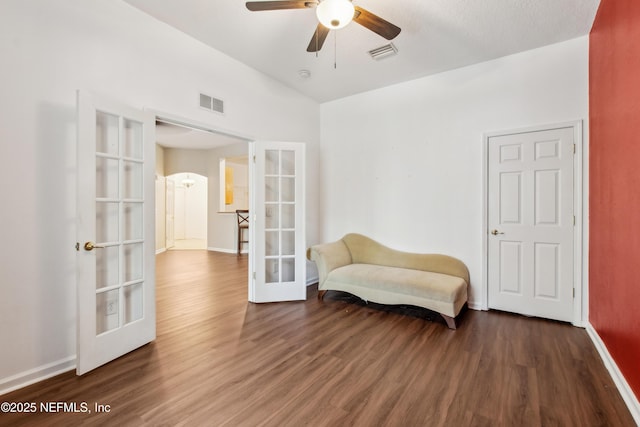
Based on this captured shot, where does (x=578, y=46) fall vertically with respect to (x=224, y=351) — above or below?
above

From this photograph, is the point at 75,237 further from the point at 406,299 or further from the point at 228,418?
the point at 406,299

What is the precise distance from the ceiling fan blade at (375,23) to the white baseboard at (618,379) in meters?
2.86

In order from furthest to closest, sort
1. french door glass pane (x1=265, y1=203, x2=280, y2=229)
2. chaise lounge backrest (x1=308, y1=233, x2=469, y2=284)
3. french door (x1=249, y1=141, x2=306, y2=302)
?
french door glass pane (x1=265, y1=203, x2=280, y2=229) < french door (x1=249, y1=141, x2=306, y2=302) < chaise lounge backrest (x1=308, y1=233, x2=469, y2=284)

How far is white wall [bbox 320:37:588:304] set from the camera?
9.93ft

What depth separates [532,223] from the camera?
3105 mm

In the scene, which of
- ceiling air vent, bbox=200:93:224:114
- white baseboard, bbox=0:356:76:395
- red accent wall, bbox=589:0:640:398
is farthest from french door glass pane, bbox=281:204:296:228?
red accent wall, bbox=589:0:640:398

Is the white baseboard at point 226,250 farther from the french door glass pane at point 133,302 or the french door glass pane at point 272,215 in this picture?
the french door glass pane at point 133,302

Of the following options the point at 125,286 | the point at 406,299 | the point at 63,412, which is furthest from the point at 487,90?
the point at 63,412

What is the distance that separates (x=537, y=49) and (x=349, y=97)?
7.72 ft

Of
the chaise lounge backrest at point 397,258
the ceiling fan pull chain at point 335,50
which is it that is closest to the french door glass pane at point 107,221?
the ceiling fan pull chain at point 335,50

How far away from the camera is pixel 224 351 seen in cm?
239

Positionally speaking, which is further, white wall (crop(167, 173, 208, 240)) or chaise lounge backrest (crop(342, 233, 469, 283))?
white wall (crop(167, 173, 208, 240))

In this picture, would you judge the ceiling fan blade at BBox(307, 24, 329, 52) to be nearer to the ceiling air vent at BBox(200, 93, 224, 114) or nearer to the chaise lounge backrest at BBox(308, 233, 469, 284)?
the ceiling air vent at BBox(200, 93, 224, 114)

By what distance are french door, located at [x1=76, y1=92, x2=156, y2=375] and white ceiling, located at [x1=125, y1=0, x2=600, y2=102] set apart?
1106 millimetres
